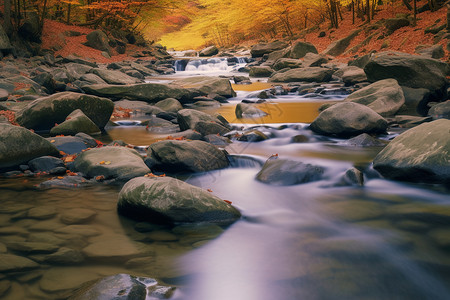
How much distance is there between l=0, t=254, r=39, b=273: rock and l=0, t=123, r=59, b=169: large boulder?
7.77ft

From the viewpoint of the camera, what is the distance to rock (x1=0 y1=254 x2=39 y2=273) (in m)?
2.37

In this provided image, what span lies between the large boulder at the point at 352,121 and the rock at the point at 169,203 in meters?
3.63

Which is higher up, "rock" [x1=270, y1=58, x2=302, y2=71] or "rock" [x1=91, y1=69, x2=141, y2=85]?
"rock" [x1=91, y1=69, x2=141, y2=85]

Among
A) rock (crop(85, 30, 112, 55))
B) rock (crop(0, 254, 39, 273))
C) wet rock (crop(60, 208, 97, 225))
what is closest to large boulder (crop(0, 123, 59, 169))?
wet rock (crop(60, 208, 97, 225))

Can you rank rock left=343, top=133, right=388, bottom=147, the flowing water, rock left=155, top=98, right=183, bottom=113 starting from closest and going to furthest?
the flowing water → rock left=343, top=133, right=388, bottom=147 → rock left=155, top=98, right=183, bottom=113

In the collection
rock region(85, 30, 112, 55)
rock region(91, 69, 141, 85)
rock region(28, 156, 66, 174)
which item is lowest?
rock region(28, 156, 66, 174)

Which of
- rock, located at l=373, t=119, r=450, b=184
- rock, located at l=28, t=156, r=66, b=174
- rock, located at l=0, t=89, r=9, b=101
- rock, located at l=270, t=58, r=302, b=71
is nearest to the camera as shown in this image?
rock, located at l=373, t=119, r=450, b=184

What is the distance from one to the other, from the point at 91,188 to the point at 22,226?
3.41ft

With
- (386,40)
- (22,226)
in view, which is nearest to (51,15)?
(386,40)

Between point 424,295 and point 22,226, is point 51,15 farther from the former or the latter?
point 424,295

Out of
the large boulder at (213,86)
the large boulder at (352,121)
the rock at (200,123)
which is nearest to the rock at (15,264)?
the rock at (200,123)

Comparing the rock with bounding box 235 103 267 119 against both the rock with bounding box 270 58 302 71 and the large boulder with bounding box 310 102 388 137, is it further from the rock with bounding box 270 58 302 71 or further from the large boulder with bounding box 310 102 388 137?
the rock with bounding box 270 58 302 71

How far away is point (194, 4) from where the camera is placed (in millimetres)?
68750

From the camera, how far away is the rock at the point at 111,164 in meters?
4.30
